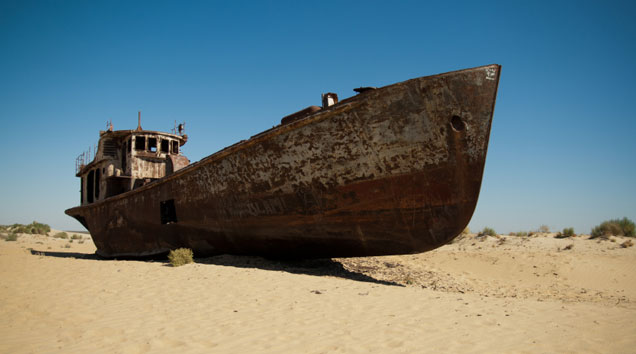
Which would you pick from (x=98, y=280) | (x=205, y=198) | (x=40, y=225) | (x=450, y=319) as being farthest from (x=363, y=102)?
(x=40, y=225)

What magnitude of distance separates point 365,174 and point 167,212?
5.42m

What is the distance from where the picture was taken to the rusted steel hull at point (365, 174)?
4.85 meters

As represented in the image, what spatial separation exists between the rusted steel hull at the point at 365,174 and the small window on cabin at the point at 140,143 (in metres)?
4.78

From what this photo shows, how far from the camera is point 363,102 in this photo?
5195 millimetres

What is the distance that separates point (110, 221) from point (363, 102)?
8.78 m

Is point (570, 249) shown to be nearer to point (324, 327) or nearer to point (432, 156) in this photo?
point (432, 156)

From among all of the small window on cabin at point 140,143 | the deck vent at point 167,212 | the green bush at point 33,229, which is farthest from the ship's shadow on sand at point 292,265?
the green bush at point 33,229

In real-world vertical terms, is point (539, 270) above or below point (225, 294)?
below

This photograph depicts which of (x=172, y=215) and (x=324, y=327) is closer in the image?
(x=324, y=327)

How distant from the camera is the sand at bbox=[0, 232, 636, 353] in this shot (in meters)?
2.74

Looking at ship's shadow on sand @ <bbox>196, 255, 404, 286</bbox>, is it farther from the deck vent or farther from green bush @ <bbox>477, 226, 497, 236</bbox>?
green bush @ <bbox>477, 226, 497, 236</bbox>

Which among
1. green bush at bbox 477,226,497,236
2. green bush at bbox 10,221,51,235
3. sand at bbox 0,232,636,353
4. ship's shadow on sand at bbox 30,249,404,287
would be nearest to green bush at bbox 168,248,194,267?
sand at bbox 0,232,636,353

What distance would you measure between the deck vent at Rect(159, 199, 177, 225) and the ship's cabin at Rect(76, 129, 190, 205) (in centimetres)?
167

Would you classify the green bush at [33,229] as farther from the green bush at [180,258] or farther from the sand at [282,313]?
the green bush at [180,258]
